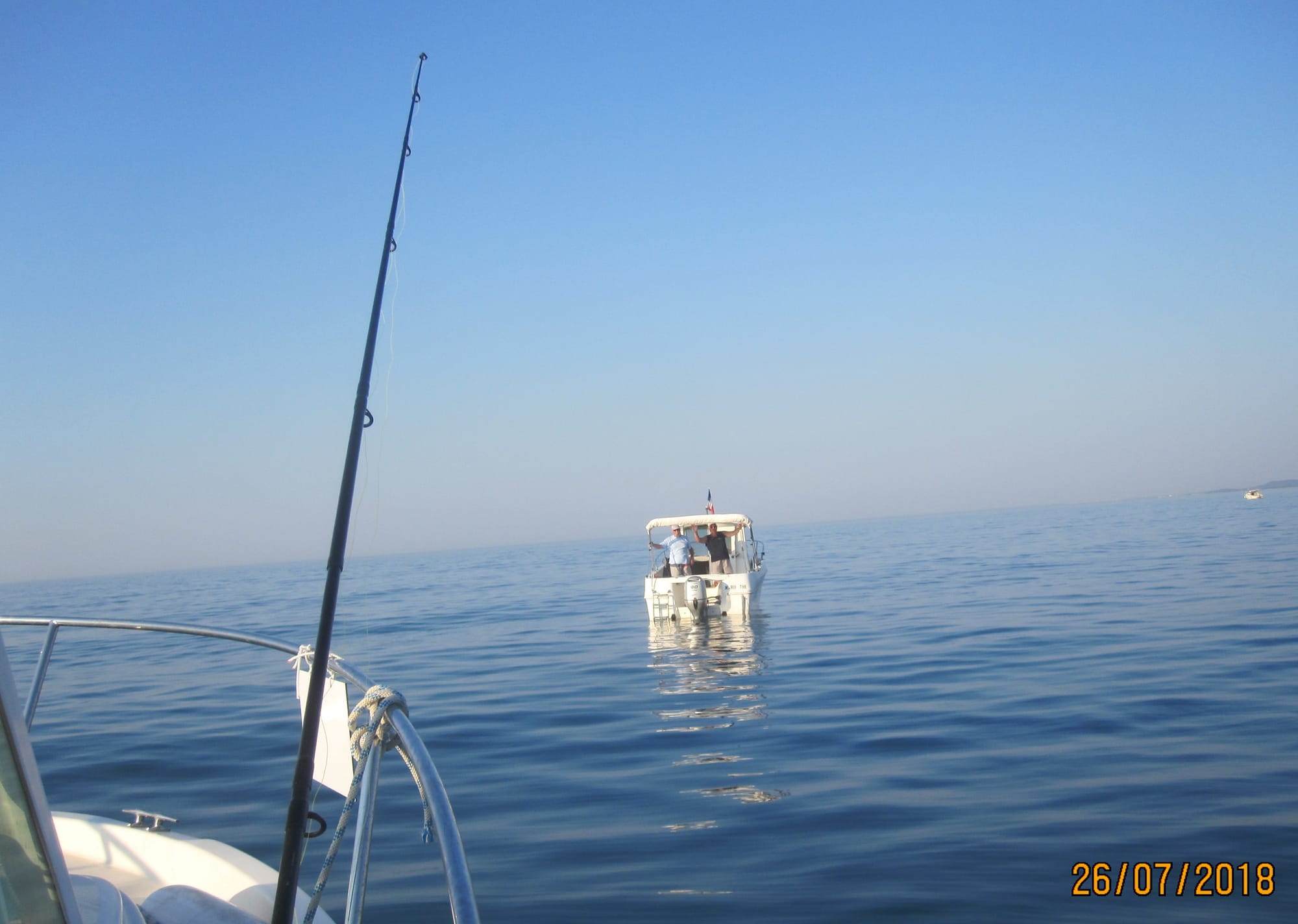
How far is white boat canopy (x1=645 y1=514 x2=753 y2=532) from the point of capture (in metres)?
18.8

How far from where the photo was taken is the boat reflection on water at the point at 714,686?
6.94 meters

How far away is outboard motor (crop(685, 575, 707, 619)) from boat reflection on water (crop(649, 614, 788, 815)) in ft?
1.15

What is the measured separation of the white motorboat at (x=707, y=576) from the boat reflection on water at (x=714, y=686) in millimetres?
320

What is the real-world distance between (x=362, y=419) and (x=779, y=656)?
1087cm

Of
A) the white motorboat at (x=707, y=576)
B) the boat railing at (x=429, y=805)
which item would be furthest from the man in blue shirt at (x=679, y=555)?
the boat railing at (x=429, y=805)

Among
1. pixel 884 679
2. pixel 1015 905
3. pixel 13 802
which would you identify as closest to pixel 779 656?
pixel 884 679

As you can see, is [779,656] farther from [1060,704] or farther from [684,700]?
[1060,704]

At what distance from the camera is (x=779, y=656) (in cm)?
1312

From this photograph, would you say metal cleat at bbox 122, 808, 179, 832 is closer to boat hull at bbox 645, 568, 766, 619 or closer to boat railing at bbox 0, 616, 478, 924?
boat railing at bbox 0, 616, 478, 924

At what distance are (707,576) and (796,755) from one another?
32.4 ft
